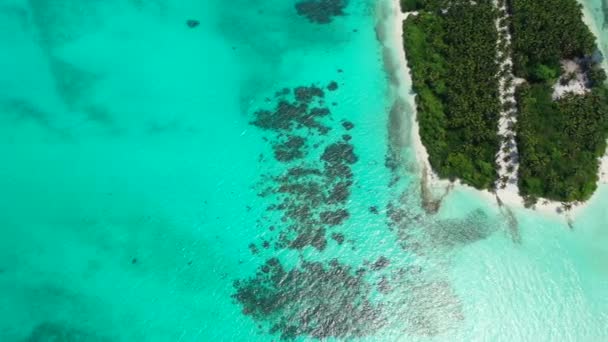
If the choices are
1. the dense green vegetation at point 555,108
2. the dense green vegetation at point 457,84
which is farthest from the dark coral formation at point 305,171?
the dense green vegetation at point 555,108

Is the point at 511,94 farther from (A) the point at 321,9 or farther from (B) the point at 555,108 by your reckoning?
(A) the point at 321,9

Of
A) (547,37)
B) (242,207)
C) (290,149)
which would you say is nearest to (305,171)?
(290,149)

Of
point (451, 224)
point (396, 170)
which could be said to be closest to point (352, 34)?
point (396, 170)

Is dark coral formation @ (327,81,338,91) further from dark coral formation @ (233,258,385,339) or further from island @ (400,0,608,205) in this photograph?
dark coral formation @ (233,258,385,339)

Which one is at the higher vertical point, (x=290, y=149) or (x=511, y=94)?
(x=290, y=149)

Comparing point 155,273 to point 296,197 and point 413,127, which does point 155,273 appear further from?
point 413,127

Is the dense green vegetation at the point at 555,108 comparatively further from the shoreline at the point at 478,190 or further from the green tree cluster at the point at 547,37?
the shoreline at the point at 478,190

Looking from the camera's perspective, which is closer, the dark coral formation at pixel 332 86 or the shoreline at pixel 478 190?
the shoreline at pixel 478 190
